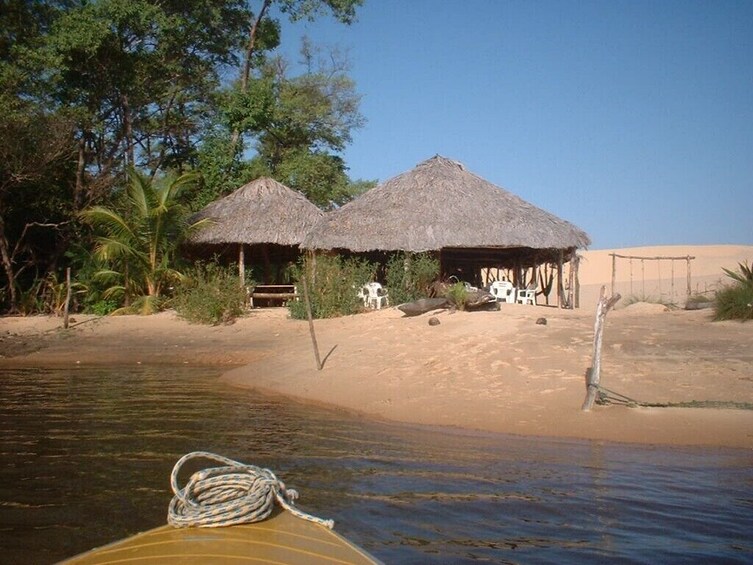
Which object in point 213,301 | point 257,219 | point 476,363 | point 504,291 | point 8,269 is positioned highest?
point 257,219

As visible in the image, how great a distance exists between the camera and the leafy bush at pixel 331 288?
16.5 meters

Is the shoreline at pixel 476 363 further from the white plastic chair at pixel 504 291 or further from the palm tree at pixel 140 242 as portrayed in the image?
the white plastic chair at pixel 504 291

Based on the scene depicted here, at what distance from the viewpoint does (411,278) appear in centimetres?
1738

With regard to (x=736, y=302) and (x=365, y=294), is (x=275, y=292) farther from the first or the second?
(x=736, y=302)

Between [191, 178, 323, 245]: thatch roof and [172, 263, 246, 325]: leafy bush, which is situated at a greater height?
[191, 178, 323, 245]: thatch roof

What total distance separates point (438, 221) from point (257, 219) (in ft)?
16.9

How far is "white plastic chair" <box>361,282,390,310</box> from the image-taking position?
56.7ft

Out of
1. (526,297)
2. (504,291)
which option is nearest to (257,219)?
(504,291)

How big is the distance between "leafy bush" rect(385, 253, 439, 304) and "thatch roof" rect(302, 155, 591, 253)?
0.68 metres

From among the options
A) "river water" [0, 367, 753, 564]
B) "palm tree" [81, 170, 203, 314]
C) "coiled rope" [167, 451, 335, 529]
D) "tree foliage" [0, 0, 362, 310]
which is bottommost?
"river water" [0, 367, 753, 564]

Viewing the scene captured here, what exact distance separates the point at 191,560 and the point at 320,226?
1592 centimetres

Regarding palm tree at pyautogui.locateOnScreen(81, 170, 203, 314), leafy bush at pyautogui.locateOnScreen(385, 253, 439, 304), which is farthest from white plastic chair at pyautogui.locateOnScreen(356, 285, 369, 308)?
palm tree at pyautogui.locateOnScreen(81, 170, 203, 314)

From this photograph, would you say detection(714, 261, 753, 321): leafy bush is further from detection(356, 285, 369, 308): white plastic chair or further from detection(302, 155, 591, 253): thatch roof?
detection(356, 285, 369, 308): white plastic chair

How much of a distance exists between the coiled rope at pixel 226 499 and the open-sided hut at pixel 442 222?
14.0 m
